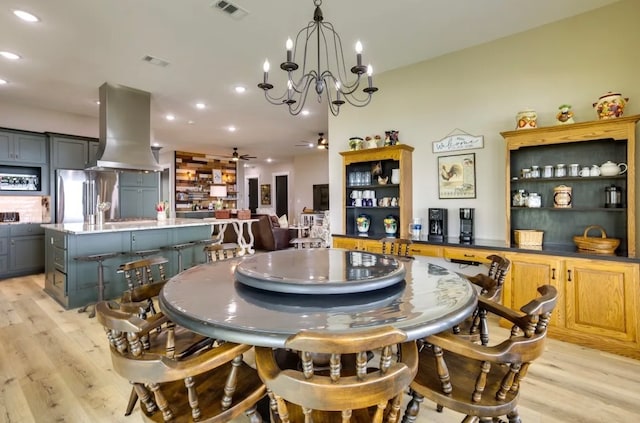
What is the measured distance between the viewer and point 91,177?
20.4 feet

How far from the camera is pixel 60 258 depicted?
4027 millimetres

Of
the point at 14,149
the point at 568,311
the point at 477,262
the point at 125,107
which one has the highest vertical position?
the point at 125,107

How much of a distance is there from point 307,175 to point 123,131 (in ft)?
25.7

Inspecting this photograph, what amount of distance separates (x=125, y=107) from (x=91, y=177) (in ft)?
7.35

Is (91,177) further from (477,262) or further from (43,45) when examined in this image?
(477,262)

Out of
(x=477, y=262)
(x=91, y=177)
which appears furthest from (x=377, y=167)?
(x=91, y=177)

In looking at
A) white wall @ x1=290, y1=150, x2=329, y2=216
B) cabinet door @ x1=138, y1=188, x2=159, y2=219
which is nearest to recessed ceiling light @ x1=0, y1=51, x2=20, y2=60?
cabinet door @ x1=138, y1=188, x2=159, y2=219

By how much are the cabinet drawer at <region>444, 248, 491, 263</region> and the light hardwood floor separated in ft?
2.93

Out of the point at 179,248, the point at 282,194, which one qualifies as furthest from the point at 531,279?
the point at 282,194

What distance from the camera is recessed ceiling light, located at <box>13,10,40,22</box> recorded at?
9.67 ft

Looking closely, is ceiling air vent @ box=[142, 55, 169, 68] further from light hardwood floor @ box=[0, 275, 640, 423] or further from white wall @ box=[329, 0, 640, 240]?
light hardwood floor @ box=[0, 275, 640, 423]

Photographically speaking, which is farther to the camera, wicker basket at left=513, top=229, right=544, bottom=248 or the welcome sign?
the welcome sign

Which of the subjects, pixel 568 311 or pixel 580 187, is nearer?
pixel 568 311

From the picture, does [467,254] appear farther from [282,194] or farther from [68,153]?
[282,194]
